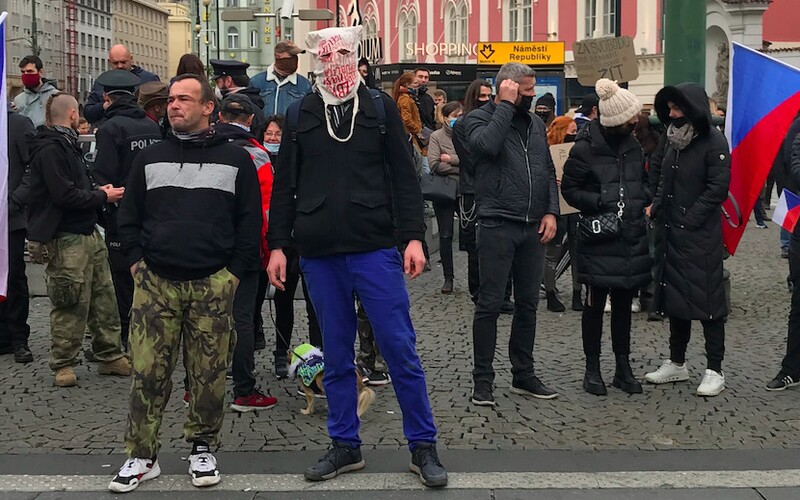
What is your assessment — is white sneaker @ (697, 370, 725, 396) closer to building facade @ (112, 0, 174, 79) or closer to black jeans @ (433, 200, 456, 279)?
black jeans @ (433, 200, 456, 279)

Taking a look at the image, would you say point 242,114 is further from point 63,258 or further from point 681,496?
point 681,496

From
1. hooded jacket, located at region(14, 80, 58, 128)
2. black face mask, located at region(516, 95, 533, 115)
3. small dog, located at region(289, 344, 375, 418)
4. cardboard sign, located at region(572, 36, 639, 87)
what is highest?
cardboard sign, located at region(572, 36, 639, 87)

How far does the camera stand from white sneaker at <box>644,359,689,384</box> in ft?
23.9

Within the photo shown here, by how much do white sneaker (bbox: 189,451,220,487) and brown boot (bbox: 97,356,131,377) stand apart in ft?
7.72

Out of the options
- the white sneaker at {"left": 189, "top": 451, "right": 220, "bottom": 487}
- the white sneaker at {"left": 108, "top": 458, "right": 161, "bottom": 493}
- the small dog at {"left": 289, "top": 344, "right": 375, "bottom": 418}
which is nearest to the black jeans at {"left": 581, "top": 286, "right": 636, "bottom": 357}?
the small dog at {"left": 289, "top": 344, "right": 375, "bottom": 418}

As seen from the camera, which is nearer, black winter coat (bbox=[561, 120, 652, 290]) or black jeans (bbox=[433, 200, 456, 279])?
black winter coat (bbox=[561, 120, 652, 290])

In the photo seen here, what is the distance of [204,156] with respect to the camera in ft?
17.7

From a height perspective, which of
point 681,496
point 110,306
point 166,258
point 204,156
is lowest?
point 681,496

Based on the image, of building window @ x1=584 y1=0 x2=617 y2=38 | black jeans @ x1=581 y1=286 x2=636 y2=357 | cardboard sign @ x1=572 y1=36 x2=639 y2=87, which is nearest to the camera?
black jeans @ x1=581 y1=286 x2=636 y2=357

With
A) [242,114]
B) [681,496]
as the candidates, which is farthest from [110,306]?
[681,496]

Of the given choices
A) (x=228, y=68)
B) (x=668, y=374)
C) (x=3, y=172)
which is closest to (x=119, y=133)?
(x=3, y=172)

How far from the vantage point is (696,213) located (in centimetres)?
694

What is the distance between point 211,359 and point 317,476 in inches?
28.7

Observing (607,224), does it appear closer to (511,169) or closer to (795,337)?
(511,169)
